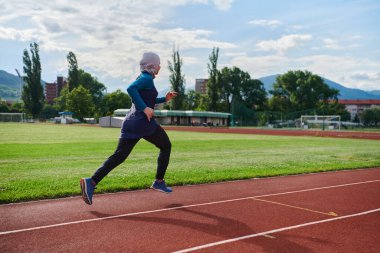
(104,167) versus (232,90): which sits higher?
(232,90)

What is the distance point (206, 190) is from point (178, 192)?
0.62 metres

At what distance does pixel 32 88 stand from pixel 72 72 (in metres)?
11.0

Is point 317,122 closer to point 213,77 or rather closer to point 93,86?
point 213,77

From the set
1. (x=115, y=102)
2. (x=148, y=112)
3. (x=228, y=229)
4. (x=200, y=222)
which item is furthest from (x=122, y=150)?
(x=115, y=102)

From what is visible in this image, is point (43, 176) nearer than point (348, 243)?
No

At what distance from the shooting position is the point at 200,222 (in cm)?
518

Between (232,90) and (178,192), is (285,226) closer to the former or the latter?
(178,192)

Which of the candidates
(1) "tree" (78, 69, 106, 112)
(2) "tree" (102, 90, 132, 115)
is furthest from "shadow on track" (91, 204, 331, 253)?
(1) "tree" (78, 69, 106, 112)

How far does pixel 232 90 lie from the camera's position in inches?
4651

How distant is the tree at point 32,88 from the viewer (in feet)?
290

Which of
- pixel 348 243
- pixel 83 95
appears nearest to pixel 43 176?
pixel 348 243

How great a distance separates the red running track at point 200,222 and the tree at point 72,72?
306 ft

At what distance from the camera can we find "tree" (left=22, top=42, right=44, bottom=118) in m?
88.4

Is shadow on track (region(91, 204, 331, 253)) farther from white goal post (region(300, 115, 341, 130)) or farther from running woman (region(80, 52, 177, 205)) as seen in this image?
white goal post (region(300, 115, 341, 130))
